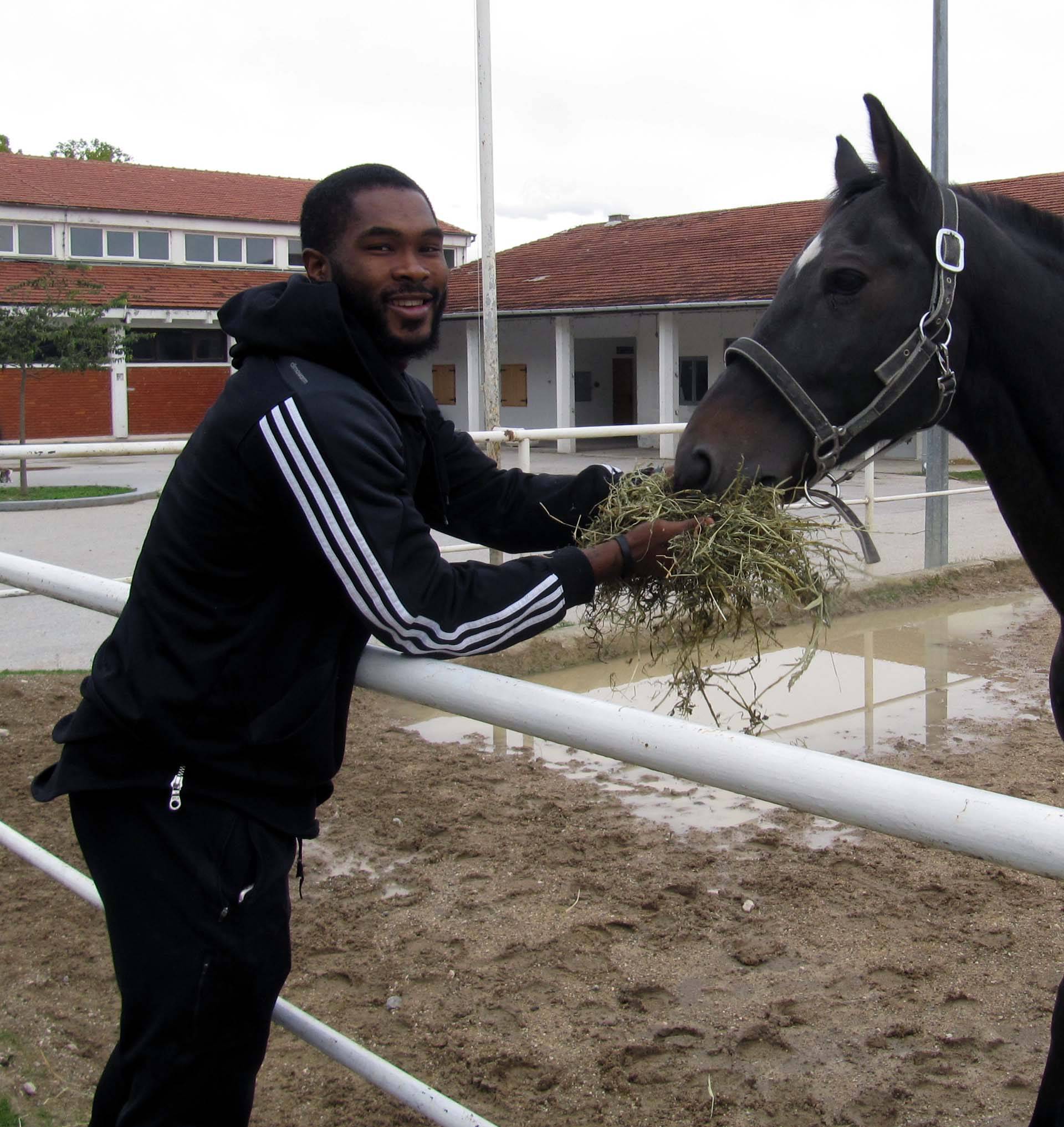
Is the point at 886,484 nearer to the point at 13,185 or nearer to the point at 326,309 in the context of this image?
the point at 326,309

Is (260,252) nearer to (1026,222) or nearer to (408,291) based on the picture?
(1026,222)

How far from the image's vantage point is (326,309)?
1.69 metres

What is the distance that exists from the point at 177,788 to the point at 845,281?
5.34ft

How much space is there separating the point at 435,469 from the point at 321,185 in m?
0.50

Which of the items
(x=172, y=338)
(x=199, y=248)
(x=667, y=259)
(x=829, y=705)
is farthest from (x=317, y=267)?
(x=199, y=248)

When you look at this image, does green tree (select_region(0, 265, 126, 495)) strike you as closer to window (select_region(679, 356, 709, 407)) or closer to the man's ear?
window (select_region(679, 356, 709, 407))

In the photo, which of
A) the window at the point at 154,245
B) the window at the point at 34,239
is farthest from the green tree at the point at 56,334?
the window at the point at 154,245

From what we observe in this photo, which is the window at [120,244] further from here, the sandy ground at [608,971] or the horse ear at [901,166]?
the horse ear at [901,166]

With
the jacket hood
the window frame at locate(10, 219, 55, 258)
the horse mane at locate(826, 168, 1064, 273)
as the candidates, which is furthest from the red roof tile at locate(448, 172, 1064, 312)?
the jacket hood

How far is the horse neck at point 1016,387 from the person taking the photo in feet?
8.13

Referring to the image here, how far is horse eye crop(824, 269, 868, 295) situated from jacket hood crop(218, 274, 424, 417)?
104 cm

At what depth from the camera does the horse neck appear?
97.6 inches

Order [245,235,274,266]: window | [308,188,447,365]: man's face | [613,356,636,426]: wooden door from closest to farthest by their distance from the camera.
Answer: [308,188,447,365]: man's face → [613,356,636,426]: wooden door → [245,235,274,266]: window

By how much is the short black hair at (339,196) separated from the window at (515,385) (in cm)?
2523
